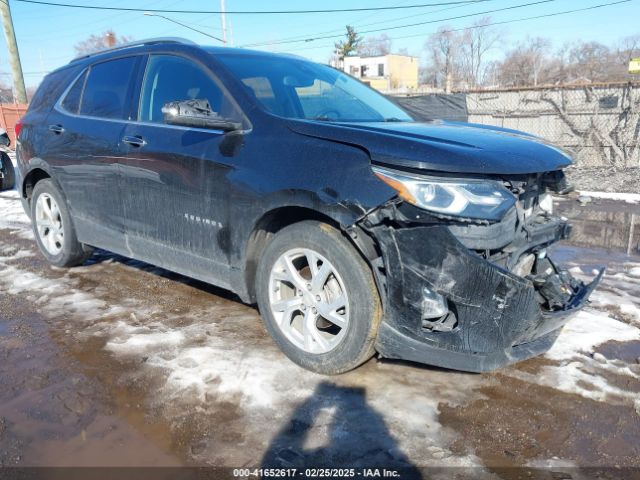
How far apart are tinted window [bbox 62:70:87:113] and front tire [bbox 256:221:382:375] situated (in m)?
2.64

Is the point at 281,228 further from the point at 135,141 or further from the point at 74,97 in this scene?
the point at 74,97

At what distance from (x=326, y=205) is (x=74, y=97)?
3.12 m

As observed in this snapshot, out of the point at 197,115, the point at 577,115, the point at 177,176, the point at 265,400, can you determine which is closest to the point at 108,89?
the point at 177,176

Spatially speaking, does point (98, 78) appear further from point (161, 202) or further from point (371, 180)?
point (371, 180)

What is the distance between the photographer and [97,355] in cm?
329

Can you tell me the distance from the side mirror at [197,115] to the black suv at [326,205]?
12 millimetres

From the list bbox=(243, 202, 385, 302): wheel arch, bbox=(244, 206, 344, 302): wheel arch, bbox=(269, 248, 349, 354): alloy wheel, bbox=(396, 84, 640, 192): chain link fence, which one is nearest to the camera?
bbox=(243, 202, 385, 302): wheel arch

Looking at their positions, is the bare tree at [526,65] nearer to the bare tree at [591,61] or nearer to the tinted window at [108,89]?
the bare tree at [591,61]

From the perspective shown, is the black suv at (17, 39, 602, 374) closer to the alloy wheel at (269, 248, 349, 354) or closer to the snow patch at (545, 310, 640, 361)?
the alloy wheel at (269, 248, 349, 354)

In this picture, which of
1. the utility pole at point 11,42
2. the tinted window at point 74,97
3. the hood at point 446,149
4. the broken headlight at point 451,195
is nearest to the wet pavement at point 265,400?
the broken headlight at point 451,195

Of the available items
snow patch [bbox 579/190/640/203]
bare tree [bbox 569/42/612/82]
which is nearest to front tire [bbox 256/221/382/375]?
snow patch [bbox 579/190/640/203]

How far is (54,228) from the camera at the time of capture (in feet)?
16.4

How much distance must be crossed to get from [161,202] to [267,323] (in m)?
1.20

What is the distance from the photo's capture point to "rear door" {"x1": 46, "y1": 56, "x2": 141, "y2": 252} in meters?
4.03
